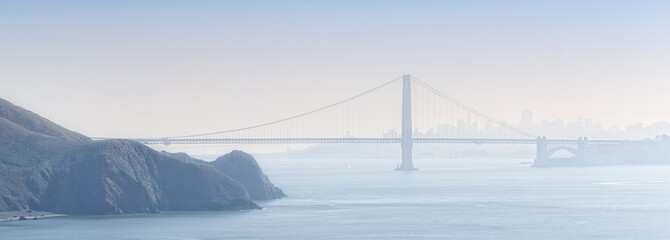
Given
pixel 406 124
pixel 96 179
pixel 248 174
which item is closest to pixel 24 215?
pixel 96 179

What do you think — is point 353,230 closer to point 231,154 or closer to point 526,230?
point 526,230

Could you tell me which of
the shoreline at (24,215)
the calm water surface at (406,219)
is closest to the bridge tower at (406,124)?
the calm water surface at (406,219)

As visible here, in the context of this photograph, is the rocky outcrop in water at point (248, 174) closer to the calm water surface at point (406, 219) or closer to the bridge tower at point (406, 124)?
the calm water surface at point (406, 219)

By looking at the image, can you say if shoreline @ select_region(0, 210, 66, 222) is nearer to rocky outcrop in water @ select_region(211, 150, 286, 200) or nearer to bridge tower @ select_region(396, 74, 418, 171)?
rocky outcrop in water @ select_region(211, 150, 286, 200)

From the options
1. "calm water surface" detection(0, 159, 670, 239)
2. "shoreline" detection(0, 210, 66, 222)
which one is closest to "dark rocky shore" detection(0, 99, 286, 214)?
"shoreline" detection(0, 210, 66, 222)

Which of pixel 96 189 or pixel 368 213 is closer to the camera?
pixel 96 189

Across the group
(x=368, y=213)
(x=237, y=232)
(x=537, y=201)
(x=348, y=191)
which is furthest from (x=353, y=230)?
(x=348, y=191)

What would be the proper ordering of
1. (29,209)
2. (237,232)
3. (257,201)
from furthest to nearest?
(257,201) → (29,209) → (237,232)

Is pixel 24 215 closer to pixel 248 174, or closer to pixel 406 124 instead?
pixel 248 174
